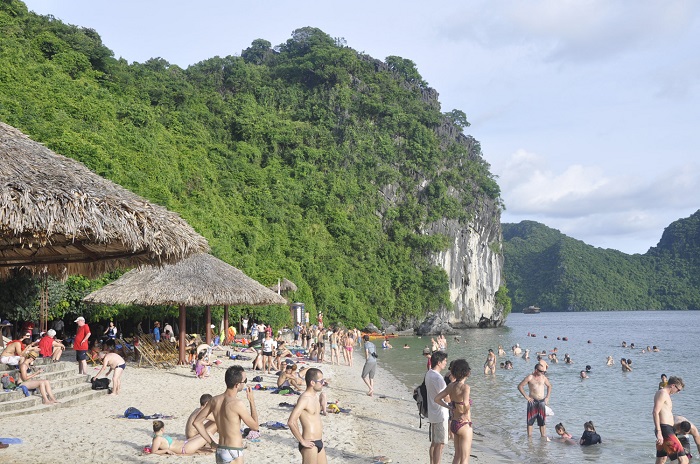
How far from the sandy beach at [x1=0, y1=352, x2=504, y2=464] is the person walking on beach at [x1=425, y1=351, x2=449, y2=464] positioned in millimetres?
1649

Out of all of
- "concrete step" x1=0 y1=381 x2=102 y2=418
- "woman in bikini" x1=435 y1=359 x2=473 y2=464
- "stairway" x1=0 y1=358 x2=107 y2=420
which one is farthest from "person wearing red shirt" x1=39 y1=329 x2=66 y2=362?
"woman in bikini" x1=435 y1=359 x2=473 y2=464

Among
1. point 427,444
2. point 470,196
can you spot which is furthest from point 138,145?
point 470,196

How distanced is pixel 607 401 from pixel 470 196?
54.9 m

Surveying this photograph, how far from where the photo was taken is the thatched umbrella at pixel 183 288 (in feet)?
50.1

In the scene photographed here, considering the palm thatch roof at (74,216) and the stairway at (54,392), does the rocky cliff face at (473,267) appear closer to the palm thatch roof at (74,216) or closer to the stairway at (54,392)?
the stairway at (54,392)

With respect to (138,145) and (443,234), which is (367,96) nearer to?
(443,234)

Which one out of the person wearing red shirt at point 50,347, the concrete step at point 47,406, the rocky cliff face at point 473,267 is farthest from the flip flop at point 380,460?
the rocky cliff face at point 473,267

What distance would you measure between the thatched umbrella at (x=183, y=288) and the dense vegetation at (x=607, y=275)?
11241cm

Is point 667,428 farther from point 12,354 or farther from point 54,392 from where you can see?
point 12,354

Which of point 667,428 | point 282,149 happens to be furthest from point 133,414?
point 282,149

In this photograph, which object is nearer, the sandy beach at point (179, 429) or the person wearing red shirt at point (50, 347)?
the sandy beach at point (179, 429)

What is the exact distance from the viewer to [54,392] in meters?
9.70

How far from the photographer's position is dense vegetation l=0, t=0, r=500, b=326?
104 ft

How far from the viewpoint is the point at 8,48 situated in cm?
3416
